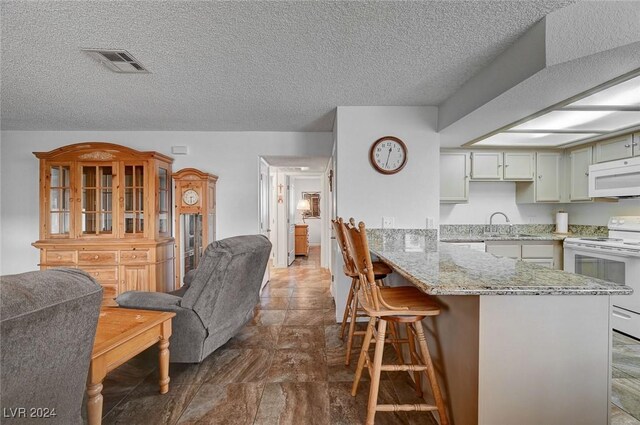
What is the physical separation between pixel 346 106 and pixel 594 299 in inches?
103

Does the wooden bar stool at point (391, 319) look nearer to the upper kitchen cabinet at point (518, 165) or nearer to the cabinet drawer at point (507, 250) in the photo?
the cabinet drawer at point (507, 250)

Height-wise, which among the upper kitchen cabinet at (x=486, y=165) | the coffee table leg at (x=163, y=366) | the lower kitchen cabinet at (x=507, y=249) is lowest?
the coffee table leg at (x=163, y=366)

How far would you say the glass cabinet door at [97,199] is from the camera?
374 cm

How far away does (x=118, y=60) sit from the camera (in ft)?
7.18

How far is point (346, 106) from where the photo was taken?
10.7 feet

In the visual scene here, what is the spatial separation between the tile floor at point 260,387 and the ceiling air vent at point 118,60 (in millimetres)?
2248

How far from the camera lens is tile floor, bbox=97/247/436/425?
177 cm

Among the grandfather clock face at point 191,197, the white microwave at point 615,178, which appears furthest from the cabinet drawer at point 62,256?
the white microwave at point 615,178

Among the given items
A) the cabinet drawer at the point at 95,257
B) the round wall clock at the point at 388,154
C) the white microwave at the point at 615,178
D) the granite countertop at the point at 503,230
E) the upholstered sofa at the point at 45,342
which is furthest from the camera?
the granite countertop at the point at 503,230

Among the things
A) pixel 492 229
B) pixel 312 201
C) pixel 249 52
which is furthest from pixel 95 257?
pixel 312 201

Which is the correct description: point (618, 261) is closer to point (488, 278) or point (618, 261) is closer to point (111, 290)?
point (488, 278)

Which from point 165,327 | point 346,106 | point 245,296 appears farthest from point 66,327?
point 346,106

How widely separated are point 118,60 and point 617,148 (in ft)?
15.6

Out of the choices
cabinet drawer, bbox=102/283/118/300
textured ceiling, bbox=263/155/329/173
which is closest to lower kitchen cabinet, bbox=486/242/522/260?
textured ceiling, bbox=263/155/329/173
